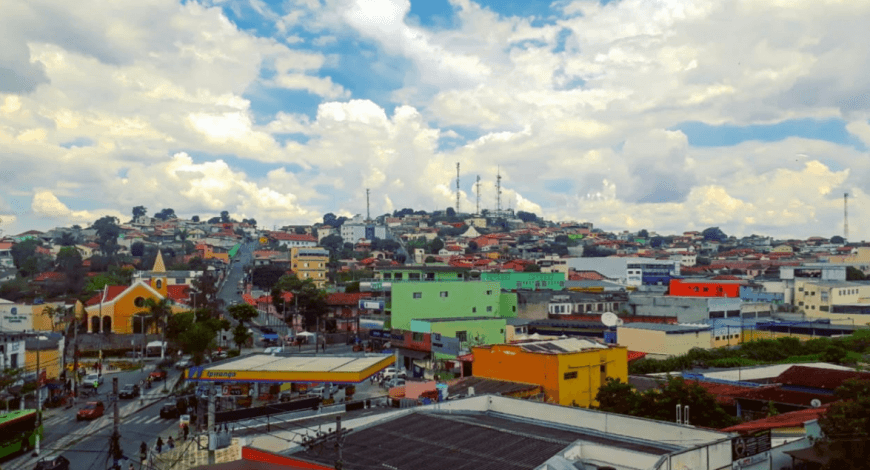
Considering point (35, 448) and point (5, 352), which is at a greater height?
point (5, 352)

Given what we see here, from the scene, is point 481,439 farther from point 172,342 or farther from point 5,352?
point 172,342

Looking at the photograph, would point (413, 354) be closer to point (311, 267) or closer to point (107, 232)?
point (311, 267)

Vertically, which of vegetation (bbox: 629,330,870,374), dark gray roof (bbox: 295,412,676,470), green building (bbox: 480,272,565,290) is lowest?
vegetation (bbox: 629,330,870,374)

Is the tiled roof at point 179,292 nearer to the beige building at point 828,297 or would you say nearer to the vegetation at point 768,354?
the vegetation at point 768,354

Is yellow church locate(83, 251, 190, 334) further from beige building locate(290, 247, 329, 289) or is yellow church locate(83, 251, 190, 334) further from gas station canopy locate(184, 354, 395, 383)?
gas station canopy locate(184, 354, 395, 383)

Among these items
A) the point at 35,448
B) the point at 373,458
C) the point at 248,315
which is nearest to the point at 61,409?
the point at 35,448

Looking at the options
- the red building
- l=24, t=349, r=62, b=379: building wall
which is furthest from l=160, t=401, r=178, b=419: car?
the red building

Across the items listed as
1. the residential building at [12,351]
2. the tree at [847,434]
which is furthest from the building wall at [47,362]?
the tree at [847,434]
